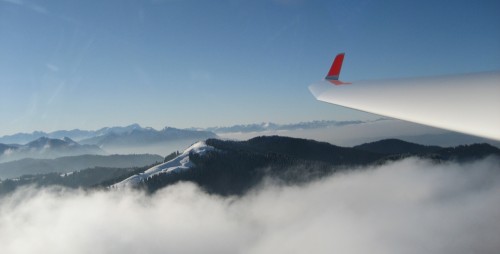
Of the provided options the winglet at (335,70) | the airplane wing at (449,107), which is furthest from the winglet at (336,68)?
the airplane wing at (449,107)

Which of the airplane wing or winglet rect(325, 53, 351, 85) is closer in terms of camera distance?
the airplane wing

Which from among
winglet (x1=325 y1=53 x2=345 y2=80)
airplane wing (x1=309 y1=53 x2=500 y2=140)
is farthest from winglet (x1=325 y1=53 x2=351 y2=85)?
airplane wing (x1=309 y1=53 x2=500 y2=140)

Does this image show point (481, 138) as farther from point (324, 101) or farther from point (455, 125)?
point (324, 101)

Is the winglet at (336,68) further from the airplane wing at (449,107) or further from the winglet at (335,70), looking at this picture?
the airplane wing at (449,107)

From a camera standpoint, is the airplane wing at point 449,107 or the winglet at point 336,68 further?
the winglet at point 336,68

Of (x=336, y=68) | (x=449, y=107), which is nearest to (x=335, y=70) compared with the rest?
(x=336, y=68)

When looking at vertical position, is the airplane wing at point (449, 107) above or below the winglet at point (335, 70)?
below

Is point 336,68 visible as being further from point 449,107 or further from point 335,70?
point 449,107

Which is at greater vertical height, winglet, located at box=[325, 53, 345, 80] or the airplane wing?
winglet, located at box=[325, 53, 345, 80]

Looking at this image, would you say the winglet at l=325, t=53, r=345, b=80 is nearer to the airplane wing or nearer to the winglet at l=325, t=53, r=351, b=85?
the winglet at l=325, t=53, r=351, b=85

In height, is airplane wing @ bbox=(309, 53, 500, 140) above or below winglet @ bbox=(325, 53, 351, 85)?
below

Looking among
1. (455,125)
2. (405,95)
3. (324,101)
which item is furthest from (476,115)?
(324,101)
